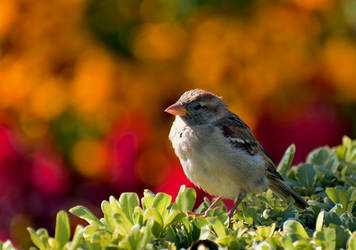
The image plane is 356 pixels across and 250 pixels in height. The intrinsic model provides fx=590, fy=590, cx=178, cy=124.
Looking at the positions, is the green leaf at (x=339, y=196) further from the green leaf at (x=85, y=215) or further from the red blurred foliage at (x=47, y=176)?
the red blurred foliage at (x=47, y=176)

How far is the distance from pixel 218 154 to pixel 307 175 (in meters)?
0.49

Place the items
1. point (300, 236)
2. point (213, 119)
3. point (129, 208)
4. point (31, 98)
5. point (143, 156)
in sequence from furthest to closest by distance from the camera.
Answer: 1. point (31, 98)
2. point (143, 156)
3. point (213, 119)
4. point (129, 208)
5. point (300, 236)

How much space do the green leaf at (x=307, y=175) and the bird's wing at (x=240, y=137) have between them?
0.24 m

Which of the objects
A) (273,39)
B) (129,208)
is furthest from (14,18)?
(129,208)

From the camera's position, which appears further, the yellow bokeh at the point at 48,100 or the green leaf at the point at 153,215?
the yellow bokeh at the point at 48,100

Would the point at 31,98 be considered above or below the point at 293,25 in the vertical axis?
below

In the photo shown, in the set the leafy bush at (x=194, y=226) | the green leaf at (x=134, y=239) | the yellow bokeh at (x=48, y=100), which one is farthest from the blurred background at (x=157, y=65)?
the green leaf at (x=134, y=239)

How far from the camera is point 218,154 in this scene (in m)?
3.21

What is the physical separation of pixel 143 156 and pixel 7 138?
51.6 inches

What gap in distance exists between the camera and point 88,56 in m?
5.58

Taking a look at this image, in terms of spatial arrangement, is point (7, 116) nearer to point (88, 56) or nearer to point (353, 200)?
point (88, 56)

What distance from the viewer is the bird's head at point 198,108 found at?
11.3 ft

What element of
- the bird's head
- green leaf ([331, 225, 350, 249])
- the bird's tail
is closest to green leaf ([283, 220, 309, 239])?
green leaf ([331, 225, 350, 249])

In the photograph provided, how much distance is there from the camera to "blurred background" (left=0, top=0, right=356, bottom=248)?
5418 millimetres
